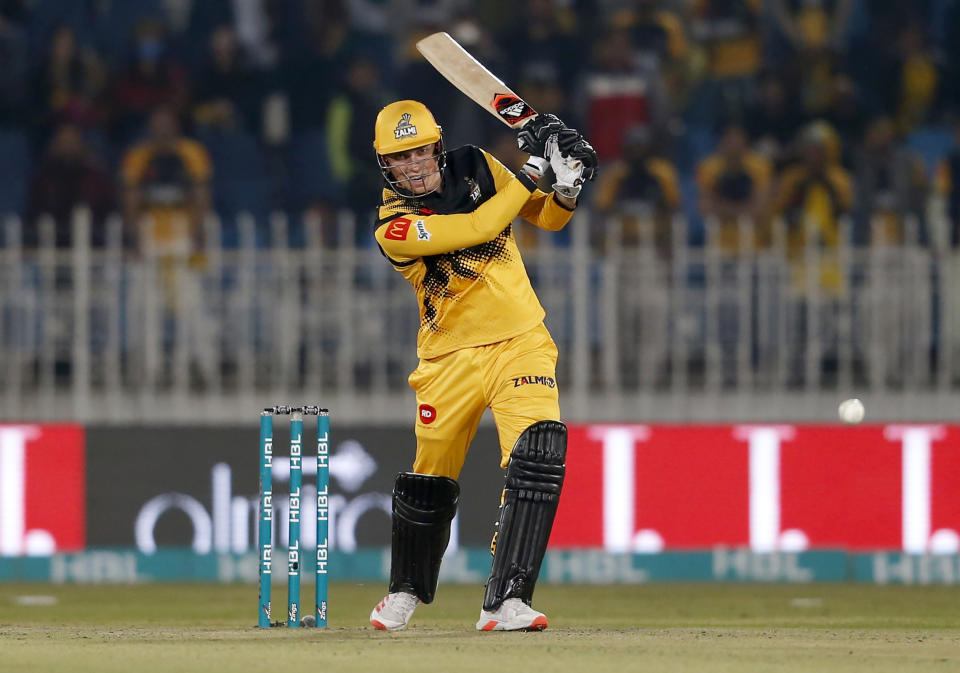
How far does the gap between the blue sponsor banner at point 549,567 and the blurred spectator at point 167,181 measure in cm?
242

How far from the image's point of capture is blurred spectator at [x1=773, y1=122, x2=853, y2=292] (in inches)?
433

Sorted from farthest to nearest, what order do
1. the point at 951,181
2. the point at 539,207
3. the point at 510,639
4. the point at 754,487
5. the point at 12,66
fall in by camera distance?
1. the point at 12,66
2. the point at 951,181
3. the point at 754,487
4. the point at 539,207
5. the point at 510,639

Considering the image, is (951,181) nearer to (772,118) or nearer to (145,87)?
(772,118)

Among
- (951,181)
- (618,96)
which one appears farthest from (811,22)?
(951,181)

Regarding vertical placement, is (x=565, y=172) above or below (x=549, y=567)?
above

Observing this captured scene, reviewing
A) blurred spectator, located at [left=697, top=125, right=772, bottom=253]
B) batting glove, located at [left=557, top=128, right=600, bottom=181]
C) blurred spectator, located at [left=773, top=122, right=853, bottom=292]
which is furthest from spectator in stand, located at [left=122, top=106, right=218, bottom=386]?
batting glove, located at [left=557, top=128, right=600, bottom=181]

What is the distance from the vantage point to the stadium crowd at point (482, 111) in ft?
38.2

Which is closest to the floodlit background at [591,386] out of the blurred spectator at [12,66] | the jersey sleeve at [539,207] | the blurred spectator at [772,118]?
the blurred spectator at [772,118]

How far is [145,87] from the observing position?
42.2 feet

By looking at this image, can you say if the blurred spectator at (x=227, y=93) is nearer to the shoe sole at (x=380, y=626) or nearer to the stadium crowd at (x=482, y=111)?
the stadium crowd at (x=482, y=111)

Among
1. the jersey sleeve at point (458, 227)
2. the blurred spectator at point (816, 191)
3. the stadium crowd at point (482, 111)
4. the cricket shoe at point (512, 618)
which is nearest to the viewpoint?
the cricket shoe at point (512, 618)

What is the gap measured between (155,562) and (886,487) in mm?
→ 4102

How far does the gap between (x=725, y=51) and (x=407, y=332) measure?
4223 millimetres

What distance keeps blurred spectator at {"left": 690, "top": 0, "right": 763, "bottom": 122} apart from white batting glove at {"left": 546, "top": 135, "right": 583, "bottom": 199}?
7.03 m
